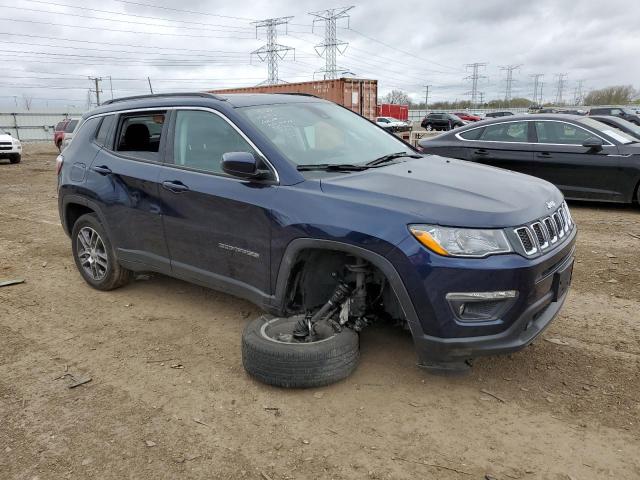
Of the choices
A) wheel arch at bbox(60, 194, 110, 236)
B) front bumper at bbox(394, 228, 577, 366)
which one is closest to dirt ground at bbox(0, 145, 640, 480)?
front bumper at bbox(394, 228, 577, 366)

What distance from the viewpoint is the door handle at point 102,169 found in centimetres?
461

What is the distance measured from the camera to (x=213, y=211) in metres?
3.72

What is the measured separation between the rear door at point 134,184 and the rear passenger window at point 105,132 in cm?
1

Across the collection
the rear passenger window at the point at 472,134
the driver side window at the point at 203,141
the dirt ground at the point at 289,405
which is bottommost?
the dirt ground at the point at 289,405

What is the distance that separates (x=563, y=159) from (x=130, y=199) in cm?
665

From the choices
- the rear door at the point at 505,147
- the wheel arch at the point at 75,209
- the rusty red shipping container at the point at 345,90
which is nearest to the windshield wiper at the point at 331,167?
the wheel arch at the point at 75,209

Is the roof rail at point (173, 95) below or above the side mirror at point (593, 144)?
above

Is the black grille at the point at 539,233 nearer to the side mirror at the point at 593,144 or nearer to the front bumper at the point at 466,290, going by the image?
the front bumper at the point at 466,290

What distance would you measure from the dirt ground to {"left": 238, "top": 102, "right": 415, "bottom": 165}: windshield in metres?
1.35

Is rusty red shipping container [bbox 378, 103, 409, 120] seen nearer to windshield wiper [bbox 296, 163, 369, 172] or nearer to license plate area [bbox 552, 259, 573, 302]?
Answer: windshield wiper [bbox 296, 163, 369, 172]

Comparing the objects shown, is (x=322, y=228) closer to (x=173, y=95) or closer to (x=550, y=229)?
(x=550, y=229)

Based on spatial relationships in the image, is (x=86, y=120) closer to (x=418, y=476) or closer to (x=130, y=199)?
(x=130, y=199)

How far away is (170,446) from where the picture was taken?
2773 mm

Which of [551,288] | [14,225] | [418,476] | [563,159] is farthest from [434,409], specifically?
[14,225]
